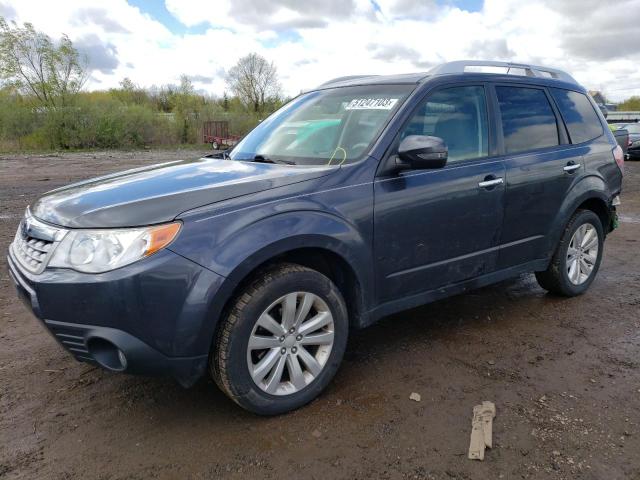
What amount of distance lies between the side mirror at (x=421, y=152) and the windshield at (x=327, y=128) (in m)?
0.23

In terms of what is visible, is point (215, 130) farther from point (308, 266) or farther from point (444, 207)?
point (308, 266)

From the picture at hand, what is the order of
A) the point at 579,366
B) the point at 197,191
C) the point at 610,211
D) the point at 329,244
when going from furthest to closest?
1. the point at 610,211
2. the point at 579,366
3. the point at 329,244
4. the point at 197,191

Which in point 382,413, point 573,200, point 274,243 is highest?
point 274,243

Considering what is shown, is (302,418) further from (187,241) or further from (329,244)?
(187,241)

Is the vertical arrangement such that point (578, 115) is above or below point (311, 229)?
above

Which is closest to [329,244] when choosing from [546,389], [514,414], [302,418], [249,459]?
[302,418]

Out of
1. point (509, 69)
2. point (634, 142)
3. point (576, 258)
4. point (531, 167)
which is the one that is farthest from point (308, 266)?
point (634, 142)

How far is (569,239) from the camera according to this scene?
4.44 meters

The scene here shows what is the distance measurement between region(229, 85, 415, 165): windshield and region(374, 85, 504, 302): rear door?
0.21 m

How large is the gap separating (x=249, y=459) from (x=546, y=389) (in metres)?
1.79

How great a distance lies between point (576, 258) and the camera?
464cm

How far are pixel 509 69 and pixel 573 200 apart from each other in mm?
1190

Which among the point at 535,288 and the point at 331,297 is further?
the point at 535,288

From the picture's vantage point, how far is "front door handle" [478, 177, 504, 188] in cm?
362
